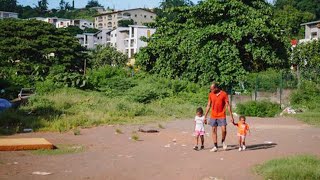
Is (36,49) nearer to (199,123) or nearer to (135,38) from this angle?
(199,123)

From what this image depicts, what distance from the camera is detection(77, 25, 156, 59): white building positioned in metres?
87.2

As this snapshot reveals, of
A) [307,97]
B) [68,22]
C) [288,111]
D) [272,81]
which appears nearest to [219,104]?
[288,111]

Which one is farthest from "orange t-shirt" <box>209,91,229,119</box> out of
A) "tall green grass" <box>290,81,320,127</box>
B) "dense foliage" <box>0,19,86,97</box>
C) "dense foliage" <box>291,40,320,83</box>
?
"dense foliage" <box>0,19,86,97</box>

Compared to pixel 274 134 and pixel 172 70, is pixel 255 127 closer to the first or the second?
pixel 274 134

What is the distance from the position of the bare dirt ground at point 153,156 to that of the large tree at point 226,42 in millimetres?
12822

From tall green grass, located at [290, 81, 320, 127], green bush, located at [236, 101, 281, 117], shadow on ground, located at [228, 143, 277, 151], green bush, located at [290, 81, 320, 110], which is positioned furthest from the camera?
green bush, located at [290, 81, 320, 110]

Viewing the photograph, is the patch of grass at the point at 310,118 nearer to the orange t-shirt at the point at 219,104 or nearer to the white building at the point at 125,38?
the orange t-shirt at the point at 219,104

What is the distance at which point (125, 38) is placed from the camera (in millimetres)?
93000

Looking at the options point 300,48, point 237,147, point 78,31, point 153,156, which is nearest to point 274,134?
point 237,147

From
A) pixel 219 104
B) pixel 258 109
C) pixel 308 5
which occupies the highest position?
pixel 308 5

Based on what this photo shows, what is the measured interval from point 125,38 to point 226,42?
6651 centimetres

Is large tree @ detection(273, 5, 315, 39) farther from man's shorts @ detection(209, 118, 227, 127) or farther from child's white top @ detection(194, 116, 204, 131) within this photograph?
man's shorts @ detection(209, 118, 227, 127)

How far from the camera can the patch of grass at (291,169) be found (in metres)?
7.41

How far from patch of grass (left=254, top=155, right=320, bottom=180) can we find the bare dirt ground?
0.26 m
